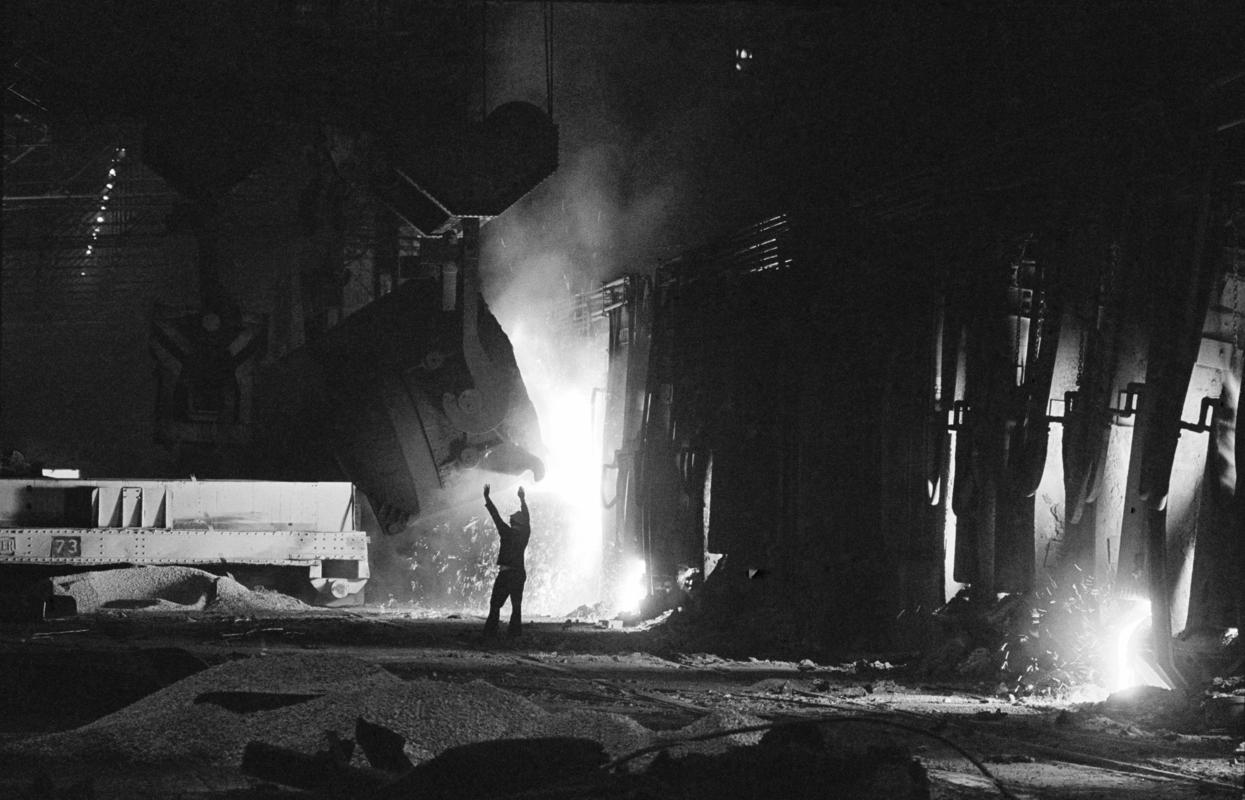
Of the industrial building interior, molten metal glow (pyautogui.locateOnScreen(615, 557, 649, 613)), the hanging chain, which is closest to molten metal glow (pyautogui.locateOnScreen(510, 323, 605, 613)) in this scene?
the industrial building interior

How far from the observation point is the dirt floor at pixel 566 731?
19.6ft

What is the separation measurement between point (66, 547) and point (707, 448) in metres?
7.86

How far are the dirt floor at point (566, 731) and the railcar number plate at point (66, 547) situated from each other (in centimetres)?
425

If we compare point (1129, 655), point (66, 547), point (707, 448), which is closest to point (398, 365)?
point (707, 448)

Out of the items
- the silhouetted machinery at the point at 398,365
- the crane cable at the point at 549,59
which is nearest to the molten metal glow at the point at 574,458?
the silhouetted machinery at the point at 398,365

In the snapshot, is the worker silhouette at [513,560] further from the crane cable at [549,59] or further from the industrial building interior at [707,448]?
the crane cable at [549,59]

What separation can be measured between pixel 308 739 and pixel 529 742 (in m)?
1.59

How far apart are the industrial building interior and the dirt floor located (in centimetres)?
3

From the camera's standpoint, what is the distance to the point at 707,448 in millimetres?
18500

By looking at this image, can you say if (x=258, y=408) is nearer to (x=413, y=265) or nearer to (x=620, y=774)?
(x=413, y=265)

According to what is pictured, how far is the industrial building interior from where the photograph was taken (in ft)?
25.6

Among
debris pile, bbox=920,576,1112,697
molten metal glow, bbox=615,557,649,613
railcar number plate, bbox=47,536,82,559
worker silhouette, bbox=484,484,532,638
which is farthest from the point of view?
molten metal glow, bbox=615,557,649,613

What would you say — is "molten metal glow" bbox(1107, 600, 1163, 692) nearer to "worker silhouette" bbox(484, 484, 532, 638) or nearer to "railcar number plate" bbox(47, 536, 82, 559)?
"worker silhouette" bbox(484, 484, 532, 638)

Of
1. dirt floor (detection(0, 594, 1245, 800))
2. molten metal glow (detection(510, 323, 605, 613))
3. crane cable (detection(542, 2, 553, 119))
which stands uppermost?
crane cable (detection(542, 2, 553, 119))
